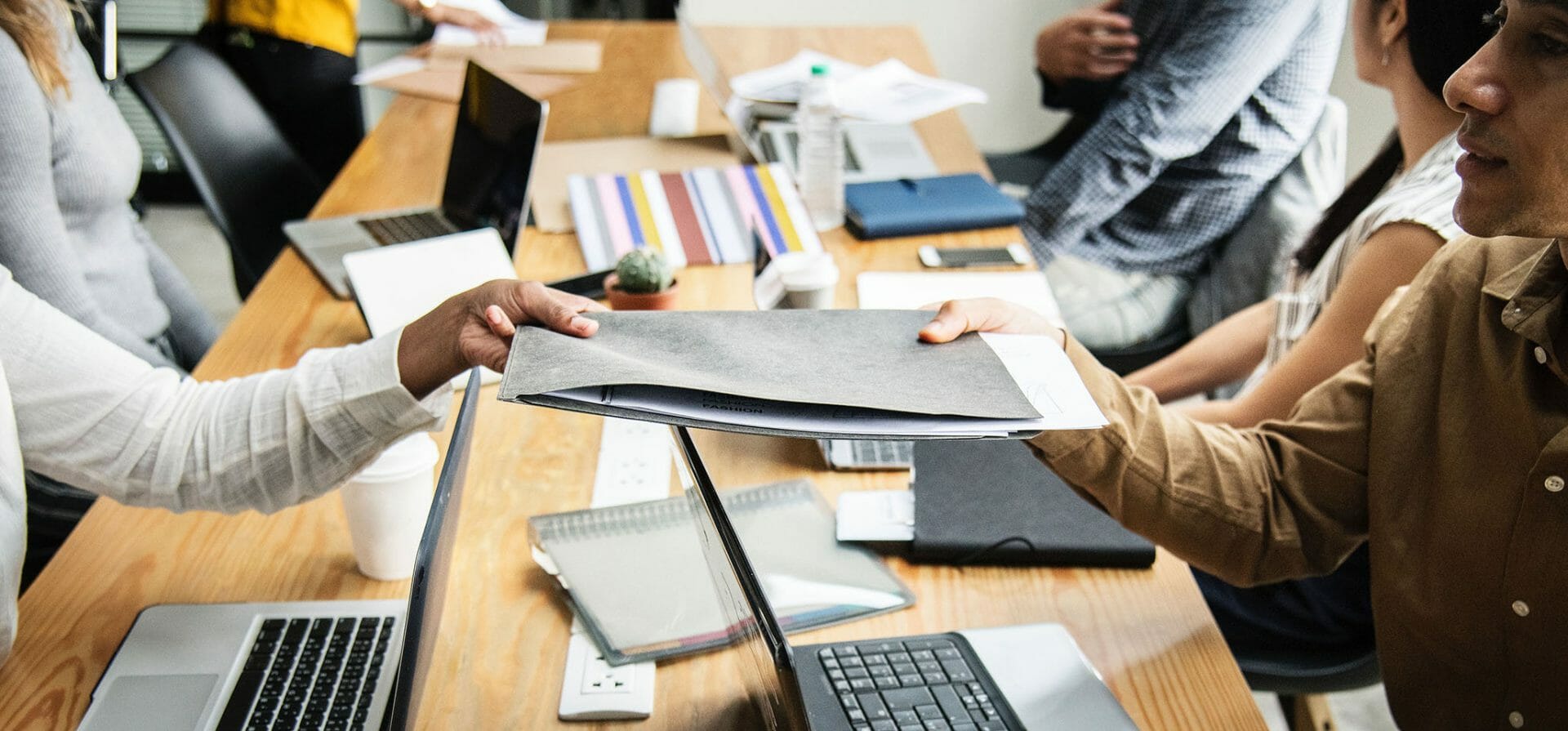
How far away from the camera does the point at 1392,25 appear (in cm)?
142

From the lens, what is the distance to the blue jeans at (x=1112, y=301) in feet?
6.91

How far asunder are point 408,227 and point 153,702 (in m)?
1.06

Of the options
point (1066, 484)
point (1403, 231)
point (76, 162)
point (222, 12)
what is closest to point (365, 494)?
point (1066, 484)

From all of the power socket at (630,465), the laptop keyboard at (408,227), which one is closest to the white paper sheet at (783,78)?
the laptop keyboard at (408,227)

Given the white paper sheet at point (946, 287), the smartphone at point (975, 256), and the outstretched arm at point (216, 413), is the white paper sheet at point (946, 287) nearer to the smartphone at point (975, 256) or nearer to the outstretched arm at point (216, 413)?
the smartphone at point (975, 256)

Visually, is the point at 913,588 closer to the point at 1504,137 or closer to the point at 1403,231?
the point at 1504,137

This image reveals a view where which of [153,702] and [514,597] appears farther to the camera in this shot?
[514,597]

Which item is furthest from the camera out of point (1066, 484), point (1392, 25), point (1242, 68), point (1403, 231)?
point (1242, 68)

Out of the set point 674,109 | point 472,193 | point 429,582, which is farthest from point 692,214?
point 429,582

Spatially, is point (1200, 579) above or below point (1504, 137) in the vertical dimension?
below

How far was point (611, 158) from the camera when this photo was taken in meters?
2.06

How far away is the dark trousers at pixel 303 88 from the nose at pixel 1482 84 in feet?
7.89

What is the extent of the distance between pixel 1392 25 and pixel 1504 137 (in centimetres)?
60

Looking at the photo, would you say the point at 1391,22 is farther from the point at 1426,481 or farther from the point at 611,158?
the point at 611,158
